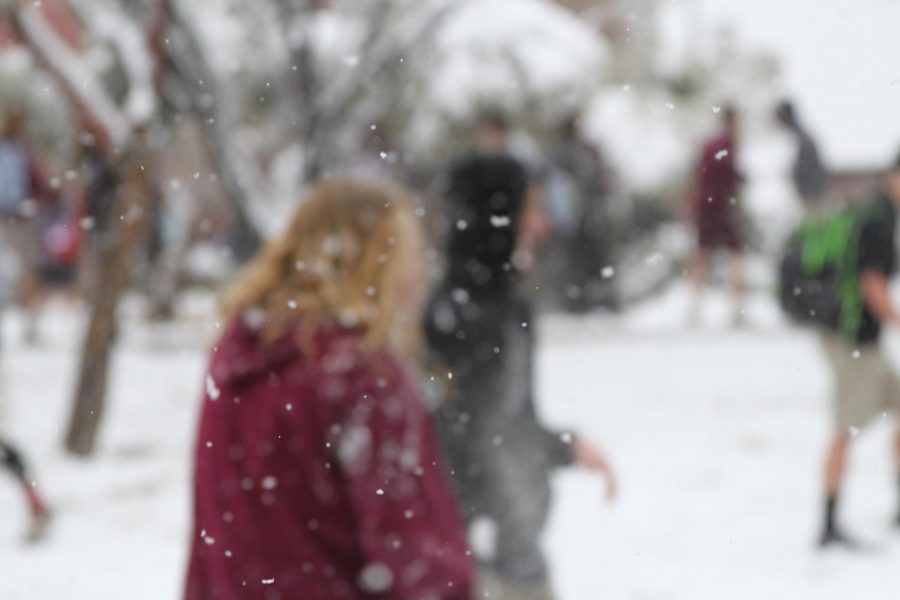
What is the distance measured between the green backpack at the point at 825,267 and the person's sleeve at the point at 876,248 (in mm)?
20

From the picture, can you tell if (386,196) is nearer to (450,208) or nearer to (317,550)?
(317,550)

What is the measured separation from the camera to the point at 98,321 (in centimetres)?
673

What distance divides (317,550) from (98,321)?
5077 mm

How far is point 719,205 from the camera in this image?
433 inches

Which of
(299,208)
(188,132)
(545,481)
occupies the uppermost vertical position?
(188,132)

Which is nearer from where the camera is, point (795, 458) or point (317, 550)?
point (317, 550)

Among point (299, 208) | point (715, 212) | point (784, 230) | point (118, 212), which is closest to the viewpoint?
point (299, 208)

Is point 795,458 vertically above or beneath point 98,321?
beneath

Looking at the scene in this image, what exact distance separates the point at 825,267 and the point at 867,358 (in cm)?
41

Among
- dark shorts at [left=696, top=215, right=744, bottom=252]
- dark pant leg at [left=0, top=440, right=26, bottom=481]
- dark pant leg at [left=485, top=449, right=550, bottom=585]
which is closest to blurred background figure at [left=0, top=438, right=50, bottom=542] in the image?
dark pant leg at [left=0, top=440, right=26, bottom=481]

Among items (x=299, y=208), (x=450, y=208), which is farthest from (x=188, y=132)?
(x=299, y=208)

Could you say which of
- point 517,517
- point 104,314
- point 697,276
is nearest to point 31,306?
point 104,314

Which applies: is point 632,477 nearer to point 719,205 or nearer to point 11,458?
point 11,458

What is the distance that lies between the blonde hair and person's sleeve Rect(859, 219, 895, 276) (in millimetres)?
3012
